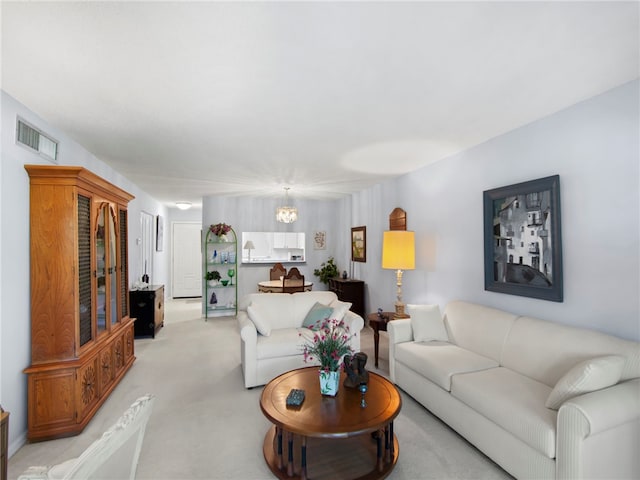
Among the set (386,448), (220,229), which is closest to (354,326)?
(386,448)

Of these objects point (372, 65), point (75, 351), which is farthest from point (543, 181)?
point (75, 351)

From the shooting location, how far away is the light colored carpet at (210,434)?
83.9 inches

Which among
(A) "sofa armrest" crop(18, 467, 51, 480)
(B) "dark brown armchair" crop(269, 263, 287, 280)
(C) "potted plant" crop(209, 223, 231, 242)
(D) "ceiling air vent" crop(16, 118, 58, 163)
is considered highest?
(D) "ceiling air vent" crop(16, 118, 58, 163)

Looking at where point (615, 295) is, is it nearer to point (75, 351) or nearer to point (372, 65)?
point (372, 65)

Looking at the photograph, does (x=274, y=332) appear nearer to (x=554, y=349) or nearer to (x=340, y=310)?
(x=340, y=310)

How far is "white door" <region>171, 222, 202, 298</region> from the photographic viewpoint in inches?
359

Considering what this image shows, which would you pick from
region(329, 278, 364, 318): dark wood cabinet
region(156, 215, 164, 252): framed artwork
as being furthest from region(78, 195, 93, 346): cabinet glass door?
region(156, 215, 164, 252): framed artwork

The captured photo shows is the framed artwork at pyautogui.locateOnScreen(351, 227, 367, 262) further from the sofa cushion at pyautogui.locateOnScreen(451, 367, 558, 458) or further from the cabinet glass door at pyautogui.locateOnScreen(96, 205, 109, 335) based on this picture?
the cabinet glass door at pyautogui.locateOnScreen(96, 205, 109, 335)

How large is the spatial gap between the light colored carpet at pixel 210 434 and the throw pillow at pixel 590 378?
0.69 metres

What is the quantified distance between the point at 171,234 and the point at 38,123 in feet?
22.3

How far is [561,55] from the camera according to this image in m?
1.83

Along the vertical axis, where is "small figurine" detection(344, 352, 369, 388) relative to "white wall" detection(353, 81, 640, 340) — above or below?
below

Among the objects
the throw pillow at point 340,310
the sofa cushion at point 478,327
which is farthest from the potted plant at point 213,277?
the sofa cushion at point 478,327

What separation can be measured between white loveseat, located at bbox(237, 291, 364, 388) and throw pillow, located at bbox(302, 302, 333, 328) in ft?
0.16
